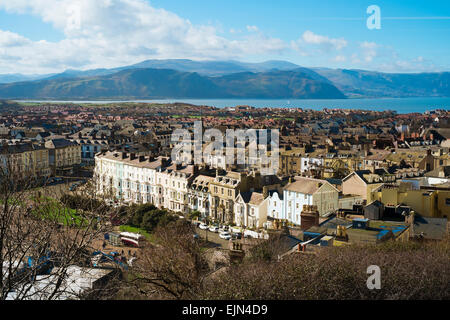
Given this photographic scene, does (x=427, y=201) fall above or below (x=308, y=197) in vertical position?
above

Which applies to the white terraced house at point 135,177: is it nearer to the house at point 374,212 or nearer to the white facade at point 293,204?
the white facade at point 293,204

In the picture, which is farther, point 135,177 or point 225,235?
point 135,177

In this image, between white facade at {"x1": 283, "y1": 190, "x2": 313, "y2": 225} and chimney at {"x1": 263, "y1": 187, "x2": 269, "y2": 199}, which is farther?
chimney at {"x1": 263, "y1": 187, "x2": 269, "y2": 199}

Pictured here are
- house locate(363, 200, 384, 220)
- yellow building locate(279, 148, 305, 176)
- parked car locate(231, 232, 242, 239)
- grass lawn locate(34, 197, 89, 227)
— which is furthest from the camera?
yellow building locate(279, 148, 305, 176)

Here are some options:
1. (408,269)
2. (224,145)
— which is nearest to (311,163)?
(224,145)

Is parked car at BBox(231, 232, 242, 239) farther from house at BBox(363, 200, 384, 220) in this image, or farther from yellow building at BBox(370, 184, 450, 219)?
house at BBox(363, 200, 384, 220)

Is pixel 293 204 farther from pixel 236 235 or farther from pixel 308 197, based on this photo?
pixel 236 235

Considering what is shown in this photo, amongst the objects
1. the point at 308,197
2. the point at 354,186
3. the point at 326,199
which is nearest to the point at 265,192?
the point at 308,197

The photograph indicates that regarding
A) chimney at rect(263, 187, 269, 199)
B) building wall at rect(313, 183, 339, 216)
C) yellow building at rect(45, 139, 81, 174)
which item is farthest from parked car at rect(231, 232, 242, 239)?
yellow building at rect(45, 139, 81, 174)

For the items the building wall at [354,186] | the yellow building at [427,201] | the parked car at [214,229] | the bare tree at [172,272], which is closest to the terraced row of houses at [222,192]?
the building wall at [354,186]

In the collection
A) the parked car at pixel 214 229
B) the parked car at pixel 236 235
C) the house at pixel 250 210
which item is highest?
the house at pixel 250 210
